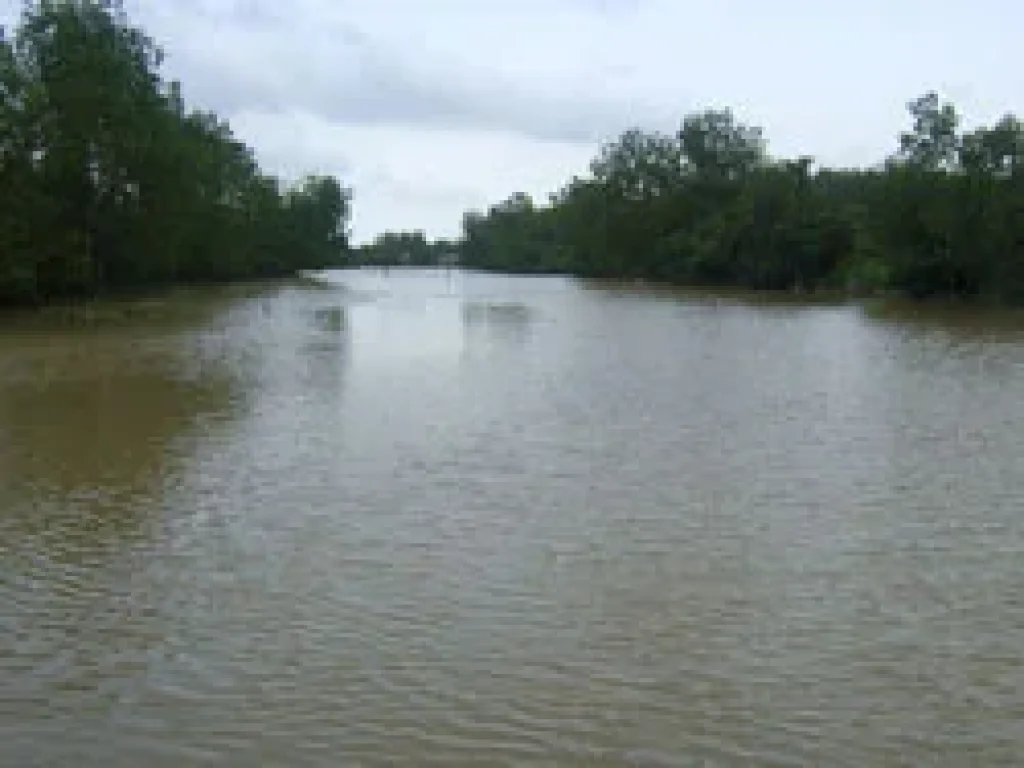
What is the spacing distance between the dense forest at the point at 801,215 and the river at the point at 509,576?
2043 inches

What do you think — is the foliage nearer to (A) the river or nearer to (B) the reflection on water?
(B) the reflection on water

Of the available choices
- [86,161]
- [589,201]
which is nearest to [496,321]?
[86,161]

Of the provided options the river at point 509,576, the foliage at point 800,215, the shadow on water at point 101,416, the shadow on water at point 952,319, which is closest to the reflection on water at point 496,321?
the shadow on water at point 101,416

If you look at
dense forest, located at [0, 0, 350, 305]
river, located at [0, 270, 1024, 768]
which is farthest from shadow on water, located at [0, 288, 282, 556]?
dense forest, located at [0, 0, 350, 305]

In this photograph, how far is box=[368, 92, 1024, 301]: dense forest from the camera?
7538 centimetres

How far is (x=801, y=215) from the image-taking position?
96.8 meters

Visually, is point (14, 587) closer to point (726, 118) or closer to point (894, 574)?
point (894, 574)

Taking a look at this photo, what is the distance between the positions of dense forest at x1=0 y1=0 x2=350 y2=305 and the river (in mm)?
29316

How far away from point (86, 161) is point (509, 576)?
53.3 m

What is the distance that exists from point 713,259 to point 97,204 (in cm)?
5858

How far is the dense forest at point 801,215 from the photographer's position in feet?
247

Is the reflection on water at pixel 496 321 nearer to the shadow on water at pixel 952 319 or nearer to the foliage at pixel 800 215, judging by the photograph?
the shadow on water at pixel 952 319

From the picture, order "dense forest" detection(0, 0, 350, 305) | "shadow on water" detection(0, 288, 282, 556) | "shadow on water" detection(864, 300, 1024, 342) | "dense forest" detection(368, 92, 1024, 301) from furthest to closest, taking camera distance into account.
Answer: "dense forest" detection(368, 92, 1024, 301) → "dense forest" detection(0, 0, 350, 305) → "shadow on water" detection(864, 300, 1024, 342) → "shadow on water" detection(0, 288, 282, 556)

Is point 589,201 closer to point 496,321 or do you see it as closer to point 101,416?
point 496,321
